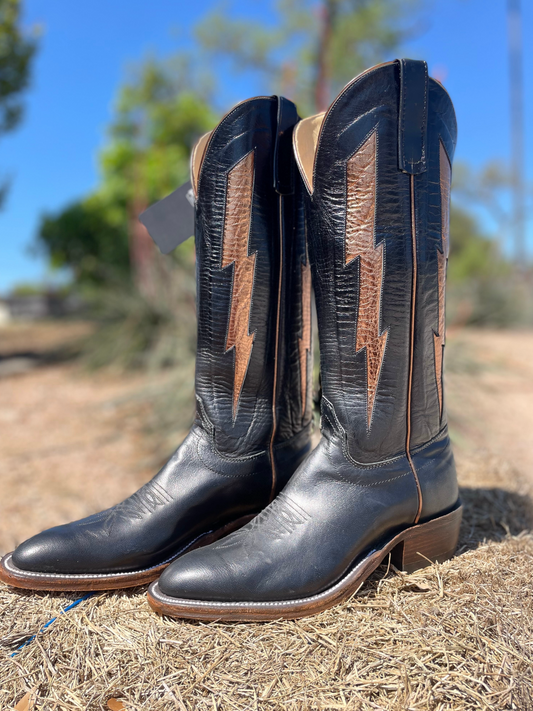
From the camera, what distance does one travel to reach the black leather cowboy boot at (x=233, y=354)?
3.35 ft

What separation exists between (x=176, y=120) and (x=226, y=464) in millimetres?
11633

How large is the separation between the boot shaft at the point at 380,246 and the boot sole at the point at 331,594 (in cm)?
16

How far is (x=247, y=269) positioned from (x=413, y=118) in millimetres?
406

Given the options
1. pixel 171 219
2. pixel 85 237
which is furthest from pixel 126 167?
pixel 171 219

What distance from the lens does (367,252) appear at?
0.93m

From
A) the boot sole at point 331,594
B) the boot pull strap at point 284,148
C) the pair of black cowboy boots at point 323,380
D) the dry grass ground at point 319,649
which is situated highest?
the boot pull strap at point 284,148

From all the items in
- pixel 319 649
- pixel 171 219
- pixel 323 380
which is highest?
pixel 171 219

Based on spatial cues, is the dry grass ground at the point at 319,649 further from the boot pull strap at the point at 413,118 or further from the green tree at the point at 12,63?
the green tree at the point at 12,63

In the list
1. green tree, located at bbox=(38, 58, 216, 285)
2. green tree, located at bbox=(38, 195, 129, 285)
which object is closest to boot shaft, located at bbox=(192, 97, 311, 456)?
green tree, located at bbox=(38, 58, 216, 285)

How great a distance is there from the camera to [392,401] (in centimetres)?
97

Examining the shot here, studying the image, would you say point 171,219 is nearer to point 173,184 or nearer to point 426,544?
point 426,544

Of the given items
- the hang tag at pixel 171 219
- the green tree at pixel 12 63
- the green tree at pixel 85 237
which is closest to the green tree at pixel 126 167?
the green tree at pixel 85 237

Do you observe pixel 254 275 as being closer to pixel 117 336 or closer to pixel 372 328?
pixel 372 328

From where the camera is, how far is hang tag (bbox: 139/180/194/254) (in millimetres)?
1246
